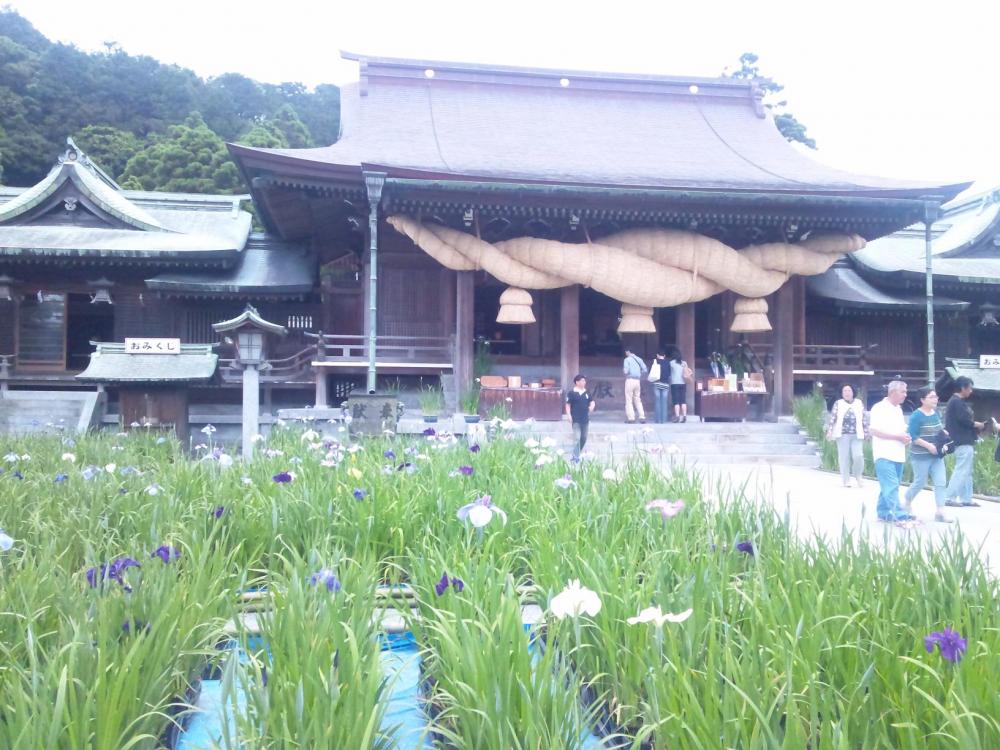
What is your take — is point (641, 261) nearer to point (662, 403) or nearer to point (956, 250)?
point (662, 403)

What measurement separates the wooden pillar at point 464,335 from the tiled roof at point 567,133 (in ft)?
6.34

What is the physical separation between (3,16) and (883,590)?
5589 cm

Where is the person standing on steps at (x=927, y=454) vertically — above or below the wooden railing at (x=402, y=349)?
below

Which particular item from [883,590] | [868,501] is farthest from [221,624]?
[868,501]

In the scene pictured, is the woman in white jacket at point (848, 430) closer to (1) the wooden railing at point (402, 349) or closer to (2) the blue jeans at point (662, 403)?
(2) the blue jeans at point (662, 403)

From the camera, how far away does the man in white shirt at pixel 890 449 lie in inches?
254

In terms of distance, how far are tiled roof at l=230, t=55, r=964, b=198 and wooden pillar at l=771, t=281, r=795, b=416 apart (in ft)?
6.79

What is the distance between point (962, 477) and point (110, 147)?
38312mm

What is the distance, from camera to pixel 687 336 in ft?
48.0

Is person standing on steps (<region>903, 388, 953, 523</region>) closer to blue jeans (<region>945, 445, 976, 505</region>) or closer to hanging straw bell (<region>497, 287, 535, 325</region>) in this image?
blue jeans (<region>945, 445, 976, 505</region>)

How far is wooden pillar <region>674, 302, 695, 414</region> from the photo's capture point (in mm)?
14492

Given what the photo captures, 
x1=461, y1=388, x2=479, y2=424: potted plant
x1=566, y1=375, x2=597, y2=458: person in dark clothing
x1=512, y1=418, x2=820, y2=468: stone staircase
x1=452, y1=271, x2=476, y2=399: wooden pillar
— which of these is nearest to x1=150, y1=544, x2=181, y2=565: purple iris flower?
x1=566, y1=375, x2=597, y2=458: person in dark clothing

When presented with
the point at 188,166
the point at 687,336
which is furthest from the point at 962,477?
the point at 188,166

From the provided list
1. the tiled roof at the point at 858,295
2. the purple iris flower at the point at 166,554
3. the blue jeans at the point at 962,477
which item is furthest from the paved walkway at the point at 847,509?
the tiled roof at the point at 858,295
